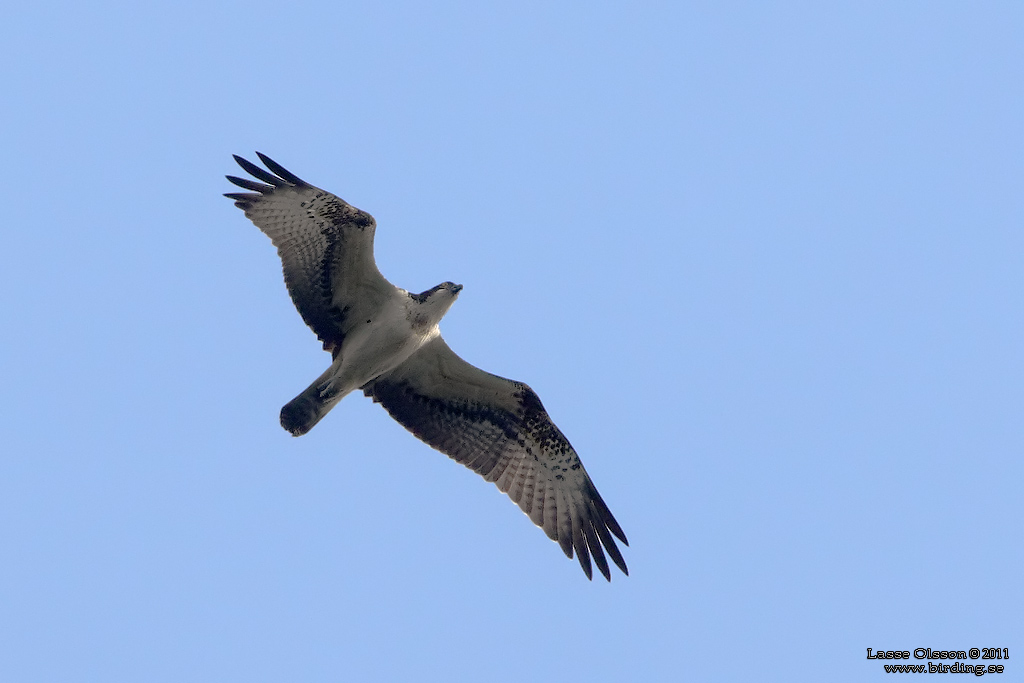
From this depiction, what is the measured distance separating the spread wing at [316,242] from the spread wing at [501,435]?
0.93m

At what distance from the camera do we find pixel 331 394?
9.10m

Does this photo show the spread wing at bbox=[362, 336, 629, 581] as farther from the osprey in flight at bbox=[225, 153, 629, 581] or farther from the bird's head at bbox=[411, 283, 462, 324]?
the bird's head at bbox=[411, 283, 462, 324]

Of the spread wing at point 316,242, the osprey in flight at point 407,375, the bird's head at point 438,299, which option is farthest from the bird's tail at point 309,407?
the bird's head at point 438,299

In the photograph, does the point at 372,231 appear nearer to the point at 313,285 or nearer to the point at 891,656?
the point at 313,285

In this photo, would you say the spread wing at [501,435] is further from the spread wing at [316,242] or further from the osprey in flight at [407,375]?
the spread wing at [316,242]

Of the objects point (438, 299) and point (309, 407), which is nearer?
point (309, 407)

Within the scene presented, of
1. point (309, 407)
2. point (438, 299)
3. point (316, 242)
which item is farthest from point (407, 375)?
point (316, 242)

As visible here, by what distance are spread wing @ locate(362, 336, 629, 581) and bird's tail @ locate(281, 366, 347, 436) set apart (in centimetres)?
82

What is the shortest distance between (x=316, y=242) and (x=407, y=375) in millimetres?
1709

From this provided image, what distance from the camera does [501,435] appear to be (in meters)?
Answer: 10.1

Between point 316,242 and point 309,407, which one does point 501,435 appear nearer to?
point 309,407

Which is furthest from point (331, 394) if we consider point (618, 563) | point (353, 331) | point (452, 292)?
point (618, 563)

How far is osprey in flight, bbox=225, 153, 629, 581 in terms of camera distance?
912 centimetres

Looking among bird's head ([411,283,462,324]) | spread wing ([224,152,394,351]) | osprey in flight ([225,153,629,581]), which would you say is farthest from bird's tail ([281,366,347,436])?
bird's head ([411,283,462,324])
